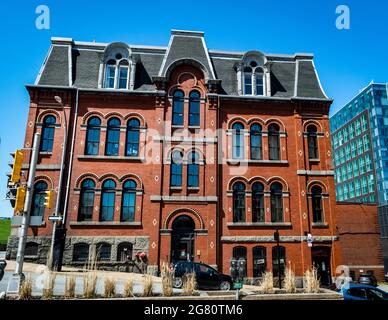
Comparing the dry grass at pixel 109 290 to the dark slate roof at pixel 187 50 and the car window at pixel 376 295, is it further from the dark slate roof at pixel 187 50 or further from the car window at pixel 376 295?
the dark slate roof at pixel 187 50

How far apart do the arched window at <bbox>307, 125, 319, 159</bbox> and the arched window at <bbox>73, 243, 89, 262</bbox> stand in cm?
1819

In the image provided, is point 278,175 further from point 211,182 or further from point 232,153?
point 211,182

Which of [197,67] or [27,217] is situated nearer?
[27,217]

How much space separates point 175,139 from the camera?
22938mm

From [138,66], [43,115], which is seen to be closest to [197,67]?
[138,66]

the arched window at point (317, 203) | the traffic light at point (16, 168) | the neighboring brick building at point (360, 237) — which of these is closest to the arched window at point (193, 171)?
the arched window at point (317, 203)

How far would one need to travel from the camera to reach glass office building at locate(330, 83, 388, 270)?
252 feet

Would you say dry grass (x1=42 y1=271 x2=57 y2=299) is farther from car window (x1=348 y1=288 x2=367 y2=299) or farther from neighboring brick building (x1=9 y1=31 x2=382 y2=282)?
car window (x1=348 y1=288 x2=367 y2=299)

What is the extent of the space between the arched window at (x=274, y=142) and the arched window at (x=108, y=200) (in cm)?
1229

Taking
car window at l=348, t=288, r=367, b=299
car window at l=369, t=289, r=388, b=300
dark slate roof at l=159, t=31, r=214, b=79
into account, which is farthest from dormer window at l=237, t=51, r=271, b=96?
car window at l=369, t=289, r=388, b=300

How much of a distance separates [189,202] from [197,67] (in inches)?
421

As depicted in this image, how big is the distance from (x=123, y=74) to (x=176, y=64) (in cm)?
429

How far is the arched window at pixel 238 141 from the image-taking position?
23.7 m
